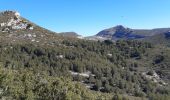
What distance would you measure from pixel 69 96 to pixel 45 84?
11.6 meters

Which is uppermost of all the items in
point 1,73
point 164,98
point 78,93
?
point 1,73

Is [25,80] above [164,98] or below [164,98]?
above

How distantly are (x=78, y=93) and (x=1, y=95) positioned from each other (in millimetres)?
26936

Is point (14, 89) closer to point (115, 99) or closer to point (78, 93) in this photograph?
point (78, 93)

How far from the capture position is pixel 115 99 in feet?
454

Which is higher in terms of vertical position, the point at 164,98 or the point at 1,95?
the point at 1,95

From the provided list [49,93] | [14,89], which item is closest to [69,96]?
[49,93]

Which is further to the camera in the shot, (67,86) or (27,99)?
(67,86)

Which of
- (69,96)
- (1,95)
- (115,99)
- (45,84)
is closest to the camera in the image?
(1,95)

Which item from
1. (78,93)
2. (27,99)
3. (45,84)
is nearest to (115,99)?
(78,93)

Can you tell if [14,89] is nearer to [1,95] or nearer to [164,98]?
[1,95]

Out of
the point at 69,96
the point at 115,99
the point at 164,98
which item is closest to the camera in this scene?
the point at 69,96

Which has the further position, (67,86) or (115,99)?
(115,99)

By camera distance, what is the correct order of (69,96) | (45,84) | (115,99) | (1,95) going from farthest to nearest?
(115,99) < (45,84) < (69,96) < (1,95)
